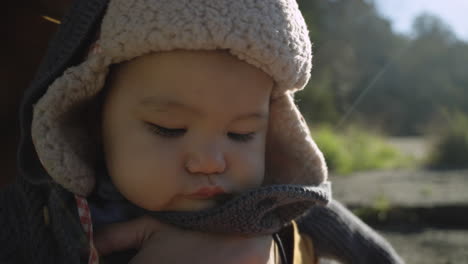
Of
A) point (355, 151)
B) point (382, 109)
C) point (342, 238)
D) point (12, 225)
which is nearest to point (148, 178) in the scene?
point (12, 225)

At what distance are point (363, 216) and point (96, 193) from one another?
162 cm

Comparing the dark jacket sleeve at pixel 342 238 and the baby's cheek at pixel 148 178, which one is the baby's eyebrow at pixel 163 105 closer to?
the baby's cheek at pixel 148 178

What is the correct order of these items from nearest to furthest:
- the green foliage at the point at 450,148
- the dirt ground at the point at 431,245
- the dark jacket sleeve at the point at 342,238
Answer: the dark jacket sleeve at the point at 342,238, the dirt ground at the point at 431,245, the green foliage at the point at 450,148

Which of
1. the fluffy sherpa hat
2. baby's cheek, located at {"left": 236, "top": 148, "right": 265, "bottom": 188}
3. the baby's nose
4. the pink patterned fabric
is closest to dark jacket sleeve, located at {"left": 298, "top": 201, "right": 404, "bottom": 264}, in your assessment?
the fluffy sherpa hat

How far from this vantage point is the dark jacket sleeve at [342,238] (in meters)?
1.16

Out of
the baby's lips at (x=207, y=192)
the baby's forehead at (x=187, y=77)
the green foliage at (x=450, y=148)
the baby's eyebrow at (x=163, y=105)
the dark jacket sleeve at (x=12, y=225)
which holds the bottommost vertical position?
the green foliage at (x=450, y=148)

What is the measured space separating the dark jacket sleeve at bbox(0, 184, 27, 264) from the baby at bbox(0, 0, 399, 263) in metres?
0.02

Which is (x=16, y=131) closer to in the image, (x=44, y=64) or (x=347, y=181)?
(x=44, y=64)

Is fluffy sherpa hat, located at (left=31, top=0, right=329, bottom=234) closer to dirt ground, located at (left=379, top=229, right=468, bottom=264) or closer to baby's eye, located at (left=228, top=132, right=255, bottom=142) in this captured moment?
baby's eye, located at (left=228, top=132, right=255, bottom=142)

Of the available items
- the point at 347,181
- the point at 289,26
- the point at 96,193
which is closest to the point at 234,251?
the point at 96,193

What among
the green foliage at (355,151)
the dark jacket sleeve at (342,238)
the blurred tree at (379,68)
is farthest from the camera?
the green foliage at (355,151)

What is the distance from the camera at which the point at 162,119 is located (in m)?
0.85

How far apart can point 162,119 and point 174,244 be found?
0.24 metres

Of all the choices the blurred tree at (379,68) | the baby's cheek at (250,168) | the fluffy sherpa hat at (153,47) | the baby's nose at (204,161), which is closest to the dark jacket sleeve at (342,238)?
the fluffy sherpa hat at (153,47)
